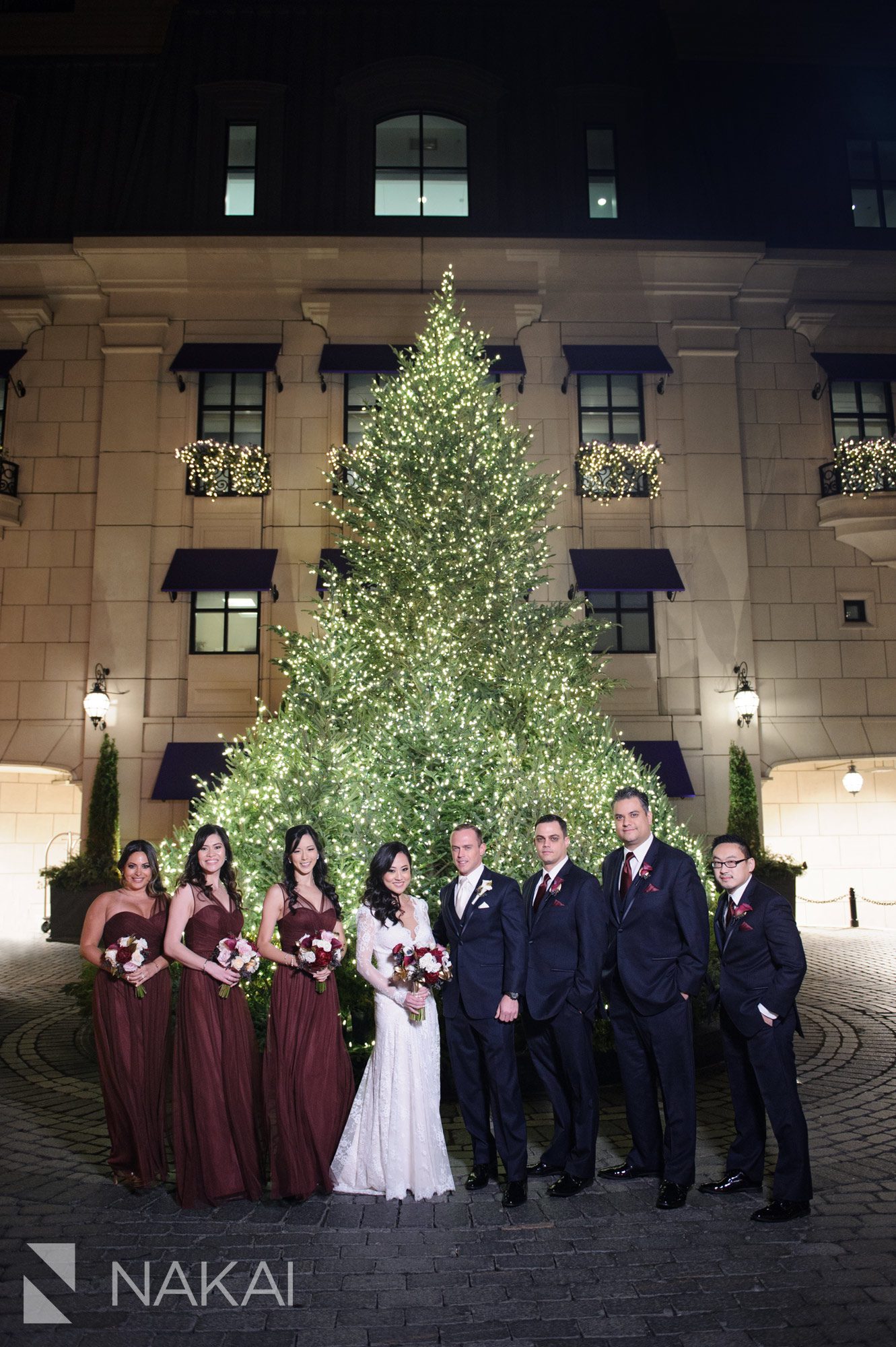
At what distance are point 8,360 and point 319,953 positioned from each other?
1598 centimetres

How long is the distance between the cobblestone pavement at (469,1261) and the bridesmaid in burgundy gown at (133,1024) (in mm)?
251

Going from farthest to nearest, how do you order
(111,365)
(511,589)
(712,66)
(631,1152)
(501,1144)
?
(712,66) < (111,365) < (511,589) < (631,1152) < (501,1144)

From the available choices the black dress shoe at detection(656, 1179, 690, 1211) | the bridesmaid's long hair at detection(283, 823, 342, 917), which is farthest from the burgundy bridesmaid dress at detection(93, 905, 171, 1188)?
the black dress shoe at detection(656, 1179, 690, 1211)

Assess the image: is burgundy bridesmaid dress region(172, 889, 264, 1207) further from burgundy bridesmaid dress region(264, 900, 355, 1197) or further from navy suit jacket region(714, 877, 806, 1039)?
navy suit jacket region(714, 877, 806, 1039)

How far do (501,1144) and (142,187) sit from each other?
18.7 m

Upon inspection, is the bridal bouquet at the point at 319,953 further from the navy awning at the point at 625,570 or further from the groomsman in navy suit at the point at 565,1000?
the navy awning at the point at 625,570

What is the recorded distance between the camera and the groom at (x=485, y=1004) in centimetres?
547

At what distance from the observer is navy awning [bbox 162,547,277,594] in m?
16.6

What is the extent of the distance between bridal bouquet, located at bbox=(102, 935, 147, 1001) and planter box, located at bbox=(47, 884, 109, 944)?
1024cm

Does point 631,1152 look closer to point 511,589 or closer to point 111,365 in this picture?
point 511,589

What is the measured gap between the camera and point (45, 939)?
1650cm

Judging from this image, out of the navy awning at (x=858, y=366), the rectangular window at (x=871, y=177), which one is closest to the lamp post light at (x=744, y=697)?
the navy awning at (x=858, y=366)

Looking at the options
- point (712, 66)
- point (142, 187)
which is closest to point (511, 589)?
point (142, 187)

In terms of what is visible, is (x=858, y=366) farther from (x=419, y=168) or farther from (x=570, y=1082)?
(x=570, y=1082)
